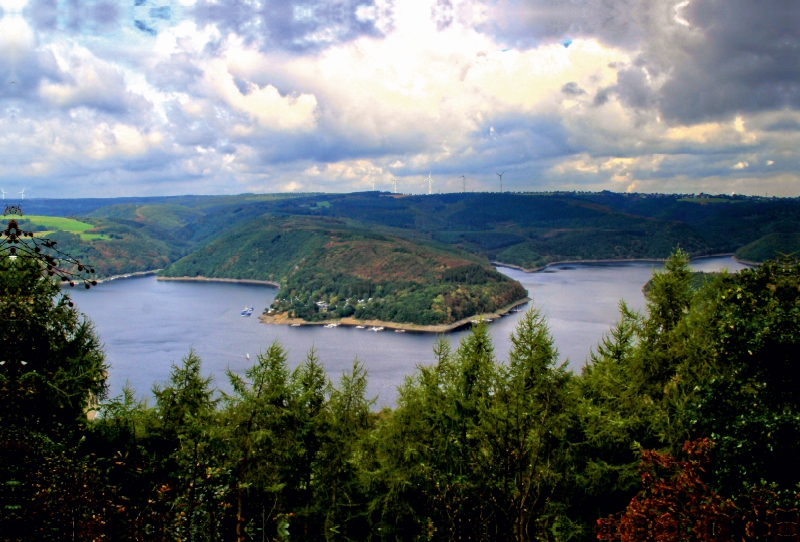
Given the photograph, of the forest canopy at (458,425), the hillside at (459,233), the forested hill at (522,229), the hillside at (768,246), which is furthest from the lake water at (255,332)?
the forested hill at (522,229)

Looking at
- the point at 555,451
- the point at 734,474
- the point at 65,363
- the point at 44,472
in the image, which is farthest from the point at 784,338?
the point at 65,363

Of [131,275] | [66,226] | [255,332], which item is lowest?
[255,332]

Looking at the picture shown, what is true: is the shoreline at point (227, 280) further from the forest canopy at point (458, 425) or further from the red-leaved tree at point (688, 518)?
the red-leaved tree at point (688, 518)

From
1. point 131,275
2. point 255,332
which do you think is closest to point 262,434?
point 255,332

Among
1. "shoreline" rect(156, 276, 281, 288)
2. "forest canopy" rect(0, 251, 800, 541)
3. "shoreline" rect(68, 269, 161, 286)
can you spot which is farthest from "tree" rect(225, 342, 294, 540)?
"shoreline" rect(68, 269, 161, 286)

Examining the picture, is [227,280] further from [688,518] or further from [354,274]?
[688,518]

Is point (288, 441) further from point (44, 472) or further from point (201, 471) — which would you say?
point (44, 472)
